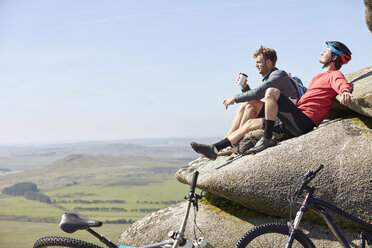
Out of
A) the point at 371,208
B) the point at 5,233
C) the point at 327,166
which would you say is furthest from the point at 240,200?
the point at 5,233

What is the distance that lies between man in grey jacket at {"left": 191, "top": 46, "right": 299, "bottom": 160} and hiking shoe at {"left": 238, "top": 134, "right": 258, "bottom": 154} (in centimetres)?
15

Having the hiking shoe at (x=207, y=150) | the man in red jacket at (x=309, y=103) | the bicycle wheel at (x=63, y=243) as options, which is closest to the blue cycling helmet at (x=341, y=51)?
the man in red jacket at (x=309, y=103)

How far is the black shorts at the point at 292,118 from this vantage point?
9117 mm

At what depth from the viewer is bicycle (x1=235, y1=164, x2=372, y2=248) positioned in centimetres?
640

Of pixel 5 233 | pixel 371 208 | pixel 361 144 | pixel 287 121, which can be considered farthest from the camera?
pixel 5 233

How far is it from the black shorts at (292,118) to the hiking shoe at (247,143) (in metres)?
0.93

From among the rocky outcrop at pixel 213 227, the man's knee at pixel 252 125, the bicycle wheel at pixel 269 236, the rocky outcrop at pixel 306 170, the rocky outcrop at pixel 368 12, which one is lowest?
the rocky outcrop at pixel 213 227

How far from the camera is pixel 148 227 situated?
1082 cm

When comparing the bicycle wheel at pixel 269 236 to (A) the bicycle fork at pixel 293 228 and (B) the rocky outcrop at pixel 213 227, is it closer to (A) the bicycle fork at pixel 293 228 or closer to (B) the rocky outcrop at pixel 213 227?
(A) the bicycle fork at pixel 293 228

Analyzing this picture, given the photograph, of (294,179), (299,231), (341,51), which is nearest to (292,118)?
(294,179)

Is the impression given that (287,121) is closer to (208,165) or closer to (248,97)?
(248,97)

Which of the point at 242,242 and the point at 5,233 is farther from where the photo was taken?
the point at 5,233

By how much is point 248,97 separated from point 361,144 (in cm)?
304

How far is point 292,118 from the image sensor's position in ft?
30.7
